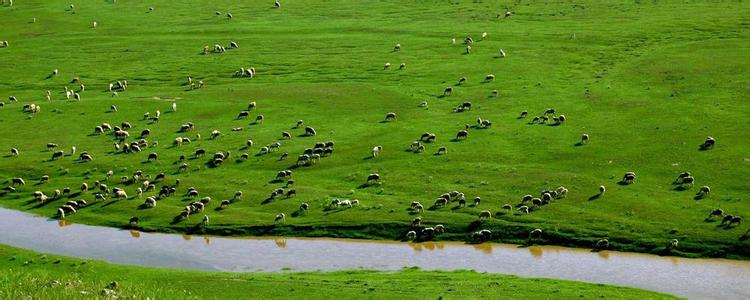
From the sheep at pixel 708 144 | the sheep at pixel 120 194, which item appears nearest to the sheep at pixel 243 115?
the sheep at pixel 120 194

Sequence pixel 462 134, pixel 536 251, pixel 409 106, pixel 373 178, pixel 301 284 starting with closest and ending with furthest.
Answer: pixel 301 284, pixel 536 251, pixel 373 178, pixel 462 134, pixel 409 106

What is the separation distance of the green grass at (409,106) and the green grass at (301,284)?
23.1 feet

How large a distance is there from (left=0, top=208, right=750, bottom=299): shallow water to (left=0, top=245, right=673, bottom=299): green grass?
2.17 meters

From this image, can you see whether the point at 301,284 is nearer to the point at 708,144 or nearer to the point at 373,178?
the point at 373,178

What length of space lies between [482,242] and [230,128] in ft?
94.4

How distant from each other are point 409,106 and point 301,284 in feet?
118

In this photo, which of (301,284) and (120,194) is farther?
(120,194)

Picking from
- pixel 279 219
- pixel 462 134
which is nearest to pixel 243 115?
pixel 462 134

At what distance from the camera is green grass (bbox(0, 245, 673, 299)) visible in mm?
50344

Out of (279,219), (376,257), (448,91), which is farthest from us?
(448,91)

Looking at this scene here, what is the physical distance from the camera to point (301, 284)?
174ft

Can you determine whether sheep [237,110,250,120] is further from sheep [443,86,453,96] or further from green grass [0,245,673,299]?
green grass [0,245,673,299]

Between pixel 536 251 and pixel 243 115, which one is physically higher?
pixel 243 115

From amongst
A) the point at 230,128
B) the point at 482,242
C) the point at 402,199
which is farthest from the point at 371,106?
the point at 482,242
